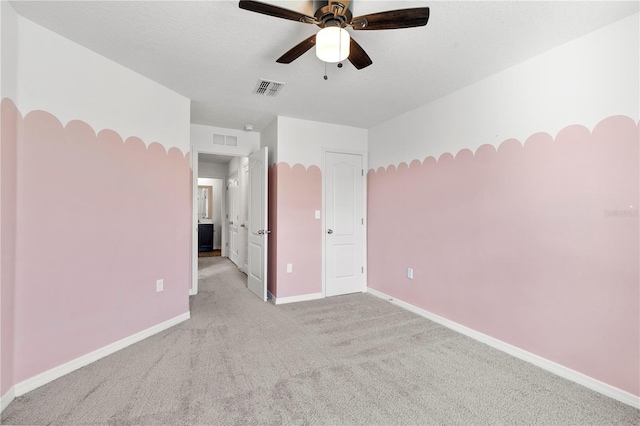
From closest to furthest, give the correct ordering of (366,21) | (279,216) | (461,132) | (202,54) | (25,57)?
(366,21)
(25,57)
(202,54)
(461,132)
(279,216)

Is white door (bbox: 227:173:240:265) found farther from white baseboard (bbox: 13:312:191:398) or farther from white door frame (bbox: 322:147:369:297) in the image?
white baseboard (bbox: 13:312:191:398)

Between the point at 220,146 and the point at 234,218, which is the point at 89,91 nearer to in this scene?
the point at 220,146

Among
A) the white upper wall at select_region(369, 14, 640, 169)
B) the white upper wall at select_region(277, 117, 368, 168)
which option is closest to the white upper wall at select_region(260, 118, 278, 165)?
the white upper wall at select_region(277, 117, 368, 168)

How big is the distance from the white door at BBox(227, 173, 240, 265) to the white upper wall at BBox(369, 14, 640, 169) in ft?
13.6

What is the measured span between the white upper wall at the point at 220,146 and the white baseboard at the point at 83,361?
2.38 m

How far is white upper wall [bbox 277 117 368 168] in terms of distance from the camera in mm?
3850

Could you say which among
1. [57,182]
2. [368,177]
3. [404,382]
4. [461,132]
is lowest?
[404,382]

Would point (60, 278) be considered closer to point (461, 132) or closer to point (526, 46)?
point (461, 132)

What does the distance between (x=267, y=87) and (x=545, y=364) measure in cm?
340

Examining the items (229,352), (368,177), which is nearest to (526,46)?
(368,177)

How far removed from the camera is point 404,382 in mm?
2055

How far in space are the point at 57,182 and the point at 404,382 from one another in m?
2.87

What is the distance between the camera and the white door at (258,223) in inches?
152

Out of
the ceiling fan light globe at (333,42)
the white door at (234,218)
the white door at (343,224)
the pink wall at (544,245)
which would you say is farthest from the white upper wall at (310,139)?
the white door at (234,218)
